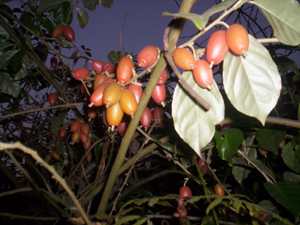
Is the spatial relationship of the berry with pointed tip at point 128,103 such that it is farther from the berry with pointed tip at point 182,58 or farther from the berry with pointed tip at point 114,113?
the berry with pointed tip at point 182,58

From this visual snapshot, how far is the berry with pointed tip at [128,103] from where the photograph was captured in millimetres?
648

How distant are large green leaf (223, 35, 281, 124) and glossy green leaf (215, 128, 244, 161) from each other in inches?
16.8

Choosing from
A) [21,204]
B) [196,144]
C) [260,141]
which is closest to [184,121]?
[196,144]

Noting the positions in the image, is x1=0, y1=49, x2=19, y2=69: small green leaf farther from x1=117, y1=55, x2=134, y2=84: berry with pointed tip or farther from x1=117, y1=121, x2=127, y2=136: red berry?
x1=117, y1=55, x2=134, y2=84: berry with pointed tip

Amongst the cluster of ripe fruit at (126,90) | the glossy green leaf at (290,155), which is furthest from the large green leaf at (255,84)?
the glossy green leaf at (290,155)

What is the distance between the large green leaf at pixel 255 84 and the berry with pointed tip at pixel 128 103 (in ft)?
0.58

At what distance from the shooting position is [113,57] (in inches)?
70.7

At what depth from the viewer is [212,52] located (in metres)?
0.55

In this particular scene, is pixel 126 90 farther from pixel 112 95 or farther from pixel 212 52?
pixel 212 52

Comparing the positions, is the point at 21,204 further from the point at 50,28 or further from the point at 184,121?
the point at 184,121

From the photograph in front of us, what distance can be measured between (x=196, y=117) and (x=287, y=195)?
0.52 m

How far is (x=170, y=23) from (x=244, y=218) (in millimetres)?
773

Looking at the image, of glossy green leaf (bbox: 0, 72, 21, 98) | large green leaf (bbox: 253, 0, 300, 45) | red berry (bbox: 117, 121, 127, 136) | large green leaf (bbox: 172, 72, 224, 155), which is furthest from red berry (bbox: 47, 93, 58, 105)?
large green leaf (bbox: 253, 0, 300, 45)

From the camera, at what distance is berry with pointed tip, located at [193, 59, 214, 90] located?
56 centimetres
